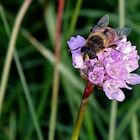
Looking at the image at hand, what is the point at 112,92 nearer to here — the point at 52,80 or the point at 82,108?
the point at 82,108

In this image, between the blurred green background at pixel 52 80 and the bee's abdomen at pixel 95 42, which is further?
the blurred green background at pixel 52 80

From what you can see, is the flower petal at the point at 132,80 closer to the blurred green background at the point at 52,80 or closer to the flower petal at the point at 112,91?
the flower petal at the point at 112,91

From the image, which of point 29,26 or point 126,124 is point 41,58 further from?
point 126,124

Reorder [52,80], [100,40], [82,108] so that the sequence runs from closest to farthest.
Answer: [82,108] → [100,40] → [52,80]

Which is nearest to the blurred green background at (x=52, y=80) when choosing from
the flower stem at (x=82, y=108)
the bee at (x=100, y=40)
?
the bee at (x=100, y=40)

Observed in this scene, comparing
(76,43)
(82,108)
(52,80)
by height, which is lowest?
(82,108)

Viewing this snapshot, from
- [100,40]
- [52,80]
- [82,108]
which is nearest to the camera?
[82,108]

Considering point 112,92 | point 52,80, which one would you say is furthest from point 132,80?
point 52,80
